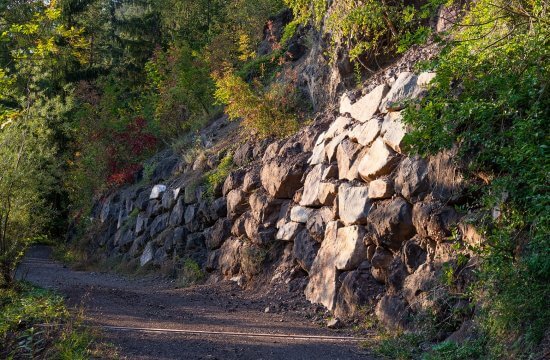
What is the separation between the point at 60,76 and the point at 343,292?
23536mm

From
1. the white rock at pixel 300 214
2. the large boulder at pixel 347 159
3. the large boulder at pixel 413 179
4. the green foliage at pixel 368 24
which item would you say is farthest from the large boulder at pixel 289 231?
the green foliage at pixel 368 24

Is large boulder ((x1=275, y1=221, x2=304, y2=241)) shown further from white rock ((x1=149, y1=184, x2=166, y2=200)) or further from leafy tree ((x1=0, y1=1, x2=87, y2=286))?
white rock ((x1=149, y1=184, x2=166, y2=200))

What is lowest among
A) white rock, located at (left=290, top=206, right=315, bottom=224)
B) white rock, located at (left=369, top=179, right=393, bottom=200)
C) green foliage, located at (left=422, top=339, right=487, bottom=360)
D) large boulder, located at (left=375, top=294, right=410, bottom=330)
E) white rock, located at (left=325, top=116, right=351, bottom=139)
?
green foliage, located at (left=422, top=339, right=487, bottom=360)

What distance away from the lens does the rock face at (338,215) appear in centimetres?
922

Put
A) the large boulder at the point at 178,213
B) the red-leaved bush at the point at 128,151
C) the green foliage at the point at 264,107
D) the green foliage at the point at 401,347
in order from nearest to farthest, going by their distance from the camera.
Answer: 1. the green foliage at the point at 401,347
2. the green foliage at the point at 264,107
3. the large boulder at the point at 178,213
4. the red-leaved bush at the point at 128,151

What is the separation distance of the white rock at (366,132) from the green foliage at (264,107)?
405 centimetres

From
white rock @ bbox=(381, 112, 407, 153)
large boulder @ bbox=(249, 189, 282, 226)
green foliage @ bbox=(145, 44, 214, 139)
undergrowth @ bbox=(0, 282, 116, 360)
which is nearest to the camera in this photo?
undergrowth @ bbox=(0, 282, 116, 360)

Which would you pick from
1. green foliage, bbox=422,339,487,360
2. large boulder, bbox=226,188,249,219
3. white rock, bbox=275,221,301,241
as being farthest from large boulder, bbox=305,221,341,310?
large boulder, bbox=226,188,249,219

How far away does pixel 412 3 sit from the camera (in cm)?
1423

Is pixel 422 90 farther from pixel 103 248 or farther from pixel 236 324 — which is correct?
pixel 103 248

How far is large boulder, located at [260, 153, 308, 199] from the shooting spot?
13.8 metres

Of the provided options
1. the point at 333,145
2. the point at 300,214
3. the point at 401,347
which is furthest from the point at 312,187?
the point at 401,347

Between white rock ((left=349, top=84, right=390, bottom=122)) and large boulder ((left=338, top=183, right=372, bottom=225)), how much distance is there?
138 cm

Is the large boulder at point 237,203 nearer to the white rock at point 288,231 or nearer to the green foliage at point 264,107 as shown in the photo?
the green foliage at point 264,107
